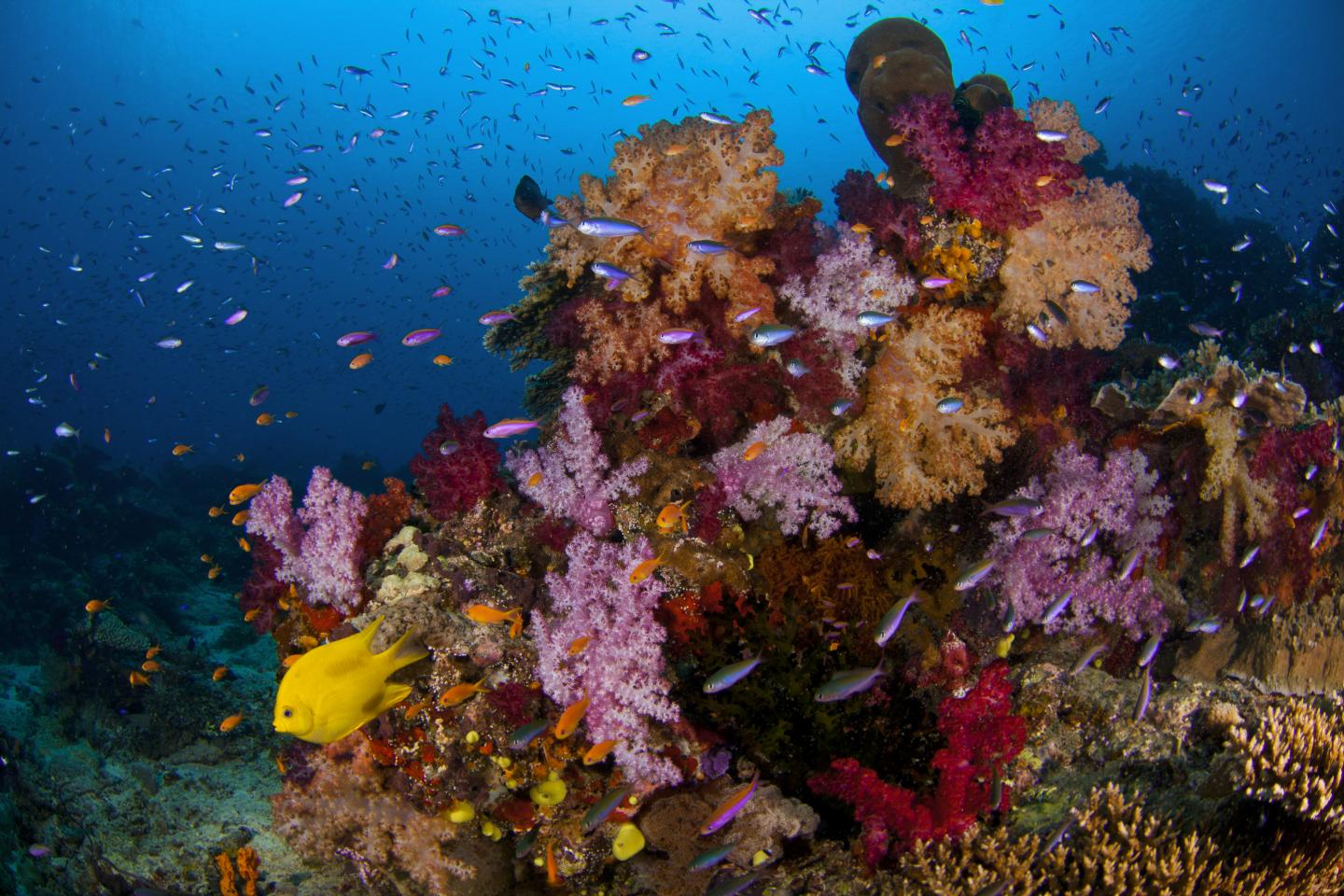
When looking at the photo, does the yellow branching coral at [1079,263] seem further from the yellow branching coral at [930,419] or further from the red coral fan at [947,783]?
the red coral fan at [947,783]

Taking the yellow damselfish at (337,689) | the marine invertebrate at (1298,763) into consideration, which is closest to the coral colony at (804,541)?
the marine invertebrate at (1298,763)

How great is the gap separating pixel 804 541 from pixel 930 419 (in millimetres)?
1548

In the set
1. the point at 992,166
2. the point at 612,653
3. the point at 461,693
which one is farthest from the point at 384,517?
the point at 992,166

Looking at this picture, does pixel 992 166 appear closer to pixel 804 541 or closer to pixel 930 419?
pixel 930 419

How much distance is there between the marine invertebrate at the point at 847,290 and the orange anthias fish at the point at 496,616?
3.33m

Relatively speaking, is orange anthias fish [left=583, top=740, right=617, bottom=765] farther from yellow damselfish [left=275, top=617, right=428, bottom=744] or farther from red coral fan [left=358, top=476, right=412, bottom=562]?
red coral fan [left=358, top=476, right=412, bottom=562]

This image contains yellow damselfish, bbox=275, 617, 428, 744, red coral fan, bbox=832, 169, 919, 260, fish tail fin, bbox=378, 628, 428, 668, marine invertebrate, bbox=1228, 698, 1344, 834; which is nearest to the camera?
marine invertebrate, bbox=1228, 698, 1344, 834

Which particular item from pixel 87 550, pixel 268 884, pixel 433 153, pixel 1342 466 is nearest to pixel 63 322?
pixel 87 550

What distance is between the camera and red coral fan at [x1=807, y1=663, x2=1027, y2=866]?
3.71 meters

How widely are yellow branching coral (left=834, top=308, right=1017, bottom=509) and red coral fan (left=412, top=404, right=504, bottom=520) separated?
132 inches

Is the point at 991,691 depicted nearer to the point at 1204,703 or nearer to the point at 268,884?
the point at 1204,703

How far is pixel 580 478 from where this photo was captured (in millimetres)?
5133

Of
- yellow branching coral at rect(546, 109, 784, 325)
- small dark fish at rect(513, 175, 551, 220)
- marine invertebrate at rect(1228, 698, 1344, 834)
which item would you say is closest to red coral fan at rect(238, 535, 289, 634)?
yellow branching coral at rect(546, 109, 784, 325)

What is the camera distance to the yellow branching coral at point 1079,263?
5.32 meters
